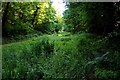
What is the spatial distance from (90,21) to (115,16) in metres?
2.48

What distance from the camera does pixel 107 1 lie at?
12.8 metres

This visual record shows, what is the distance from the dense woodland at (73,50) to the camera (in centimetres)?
666

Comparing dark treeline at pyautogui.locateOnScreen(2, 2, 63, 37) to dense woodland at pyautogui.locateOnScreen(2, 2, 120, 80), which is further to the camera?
dark treeline at pyautogui.locateOnScreen(2, 2, 63, 37)

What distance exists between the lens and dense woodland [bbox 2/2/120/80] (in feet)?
21.8

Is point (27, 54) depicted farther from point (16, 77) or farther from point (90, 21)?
point (90, 21)

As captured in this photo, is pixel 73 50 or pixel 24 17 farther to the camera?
pixel 24 17

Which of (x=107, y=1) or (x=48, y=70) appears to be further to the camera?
(x=107, y=1)

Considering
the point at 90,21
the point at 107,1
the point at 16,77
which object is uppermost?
the point at 107,1

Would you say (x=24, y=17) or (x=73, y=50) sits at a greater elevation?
(x=24, y=17)

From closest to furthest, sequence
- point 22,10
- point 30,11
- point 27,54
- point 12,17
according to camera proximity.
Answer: point 27,54 < point 12,17 < point 22,10 < point 30,11

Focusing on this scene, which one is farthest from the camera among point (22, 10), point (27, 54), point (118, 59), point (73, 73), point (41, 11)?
point (41, 11)

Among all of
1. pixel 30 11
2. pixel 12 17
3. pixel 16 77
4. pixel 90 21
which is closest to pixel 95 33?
pixel 90 21

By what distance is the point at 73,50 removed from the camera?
1052 cm

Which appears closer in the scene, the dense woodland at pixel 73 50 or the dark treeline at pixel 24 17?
the dense woodland at pixel 73 50
